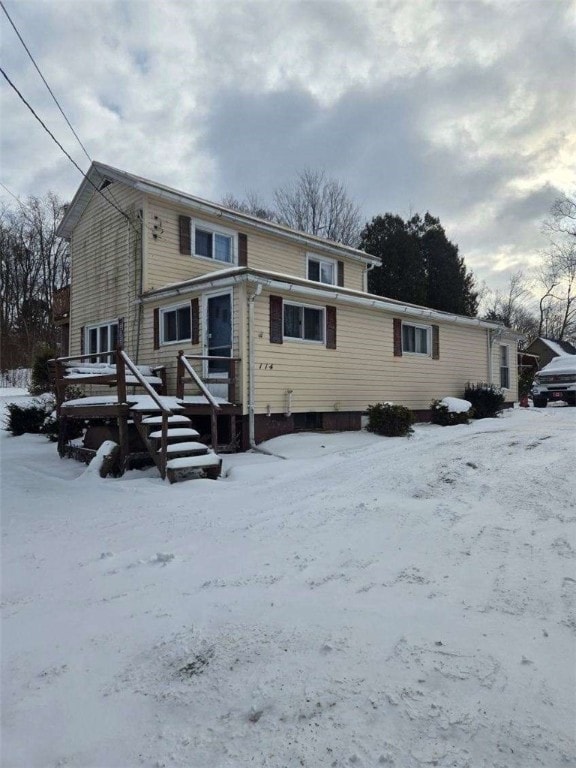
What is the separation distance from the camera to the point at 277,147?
17.5 meters

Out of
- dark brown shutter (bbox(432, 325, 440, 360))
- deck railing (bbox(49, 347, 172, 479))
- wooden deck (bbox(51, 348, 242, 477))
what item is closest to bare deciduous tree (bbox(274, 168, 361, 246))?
dark brown shutter (bbox(432, 325, 440, 360))

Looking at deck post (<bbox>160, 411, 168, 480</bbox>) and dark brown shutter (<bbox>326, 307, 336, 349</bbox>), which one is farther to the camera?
dark brown shutter (<bbox>326, 307, 336, 349</bbox>)

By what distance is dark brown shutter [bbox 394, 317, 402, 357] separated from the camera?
1323 cm

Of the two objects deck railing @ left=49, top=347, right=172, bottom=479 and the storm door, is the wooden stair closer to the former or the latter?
deck railing @ left=49, top=347, right=172, bottom=479

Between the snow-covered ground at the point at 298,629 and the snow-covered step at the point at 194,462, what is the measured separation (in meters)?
1.06

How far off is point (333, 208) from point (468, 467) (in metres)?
29.6

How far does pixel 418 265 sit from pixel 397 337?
1587 centimetres

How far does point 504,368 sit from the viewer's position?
17.8 m

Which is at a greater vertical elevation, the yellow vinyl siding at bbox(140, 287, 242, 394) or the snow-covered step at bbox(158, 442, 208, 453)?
the yellow vinyl siding at bbox(140, 287, 242, 394)

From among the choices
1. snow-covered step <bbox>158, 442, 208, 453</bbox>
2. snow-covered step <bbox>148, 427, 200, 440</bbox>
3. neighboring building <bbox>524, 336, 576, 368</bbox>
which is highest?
neighboring building <bbox>524, 336, 576, 368</bbox>

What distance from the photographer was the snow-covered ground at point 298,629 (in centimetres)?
186

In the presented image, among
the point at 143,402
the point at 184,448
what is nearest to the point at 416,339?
the point at 143,402

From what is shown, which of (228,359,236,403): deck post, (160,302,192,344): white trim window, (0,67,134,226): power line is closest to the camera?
(0,67,134,226): power line

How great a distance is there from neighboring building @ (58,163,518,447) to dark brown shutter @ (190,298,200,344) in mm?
36
